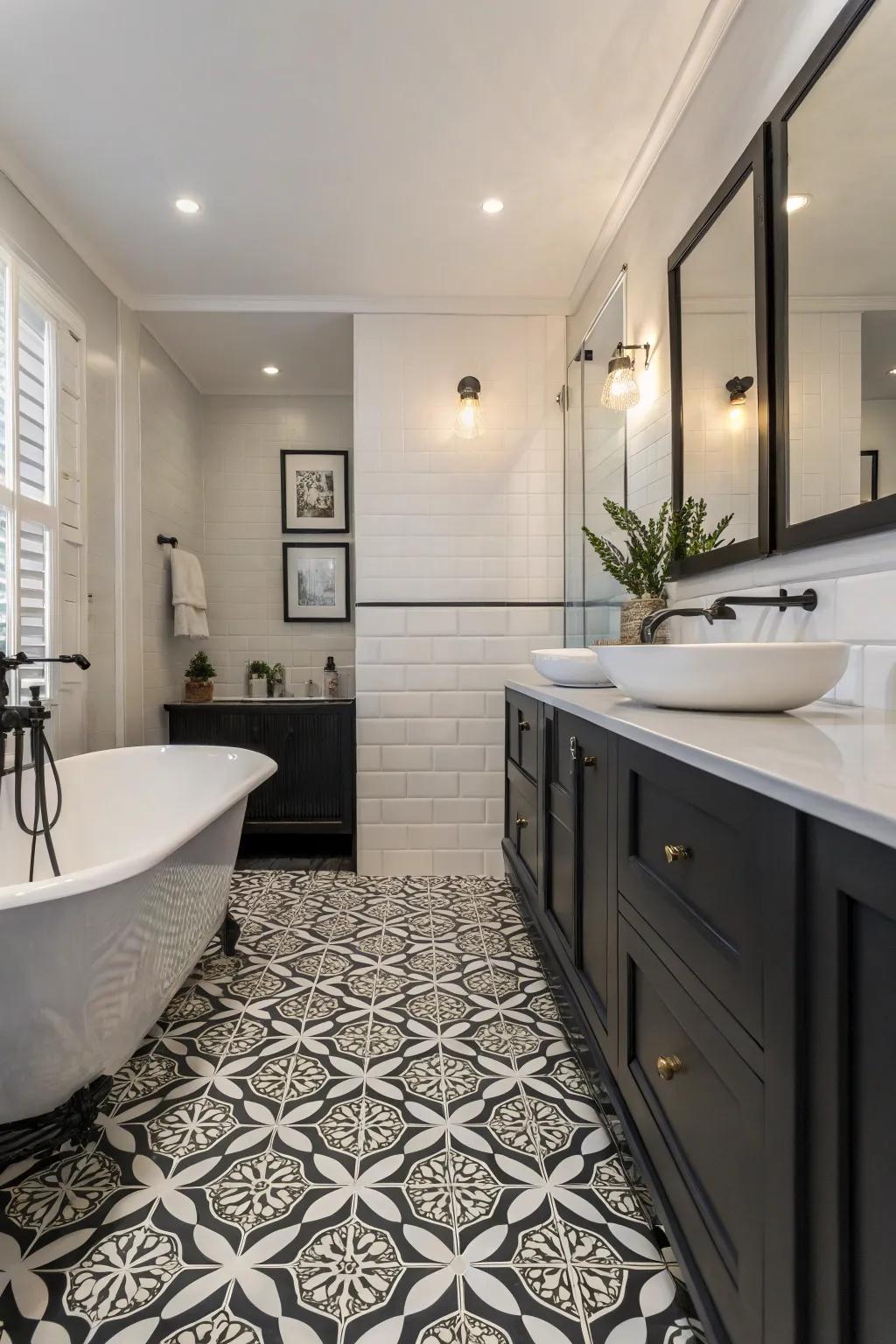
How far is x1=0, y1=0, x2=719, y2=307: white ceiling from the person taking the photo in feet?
6.03

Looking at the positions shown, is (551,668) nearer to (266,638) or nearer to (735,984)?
(735,984)

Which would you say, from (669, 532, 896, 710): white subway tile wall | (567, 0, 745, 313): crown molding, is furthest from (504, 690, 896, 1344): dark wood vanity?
(567, 0, 745, 313): crown molding

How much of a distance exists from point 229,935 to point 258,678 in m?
2.02

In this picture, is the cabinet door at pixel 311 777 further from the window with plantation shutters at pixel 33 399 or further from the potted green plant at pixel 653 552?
the potted green plant at pixel 653 552

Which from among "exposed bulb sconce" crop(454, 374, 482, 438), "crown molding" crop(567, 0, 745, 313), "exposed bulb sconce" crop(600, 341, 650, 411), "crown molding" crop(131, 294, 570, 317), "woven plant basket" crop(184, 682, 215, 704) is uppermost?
"crown molding" crop(131, 294, 570, 317)

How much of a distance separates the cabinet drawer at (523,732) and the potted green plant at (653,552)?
0.37 meters

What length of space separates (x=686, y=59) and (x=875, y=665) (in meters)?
1.76

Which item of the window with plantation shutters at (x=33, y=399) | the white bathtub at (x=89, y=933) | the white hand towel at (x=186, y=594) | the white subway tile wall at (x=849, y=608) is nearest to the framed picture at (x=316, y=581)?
the white hand towel at (x=186, y=594)

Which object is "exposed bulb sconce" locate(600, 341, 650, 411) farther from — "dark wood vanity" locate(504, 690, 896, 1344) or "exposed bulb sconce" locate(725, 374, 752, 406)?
"dark wood vanity" locate(504, 690, 896, 1344)

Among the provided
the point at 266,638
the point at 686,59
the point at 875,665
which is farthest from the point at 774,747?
the point at 266,638

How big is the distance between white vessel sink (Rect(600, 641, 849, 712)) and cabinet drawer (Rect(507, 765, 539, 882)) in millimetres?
984

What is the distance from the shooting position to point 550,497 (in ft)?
11.2

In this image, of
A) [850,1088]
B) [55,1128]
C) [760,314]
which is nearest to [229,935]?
[55,1128]

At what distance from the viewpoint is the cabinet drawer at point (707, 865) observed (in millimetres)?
729
